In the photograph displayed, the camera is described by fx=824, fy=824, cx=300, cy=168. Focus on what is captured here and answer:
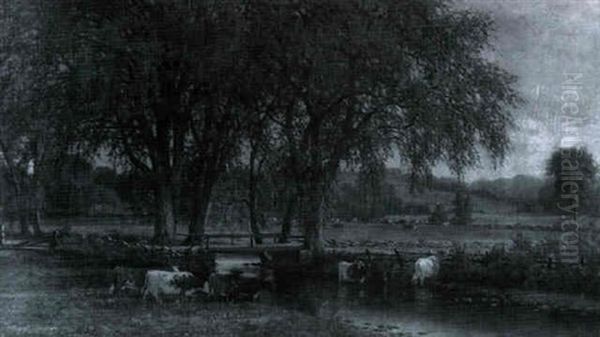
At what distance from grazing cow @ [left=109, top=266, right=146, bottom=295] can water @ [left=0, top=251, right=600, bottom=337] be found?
286 mm

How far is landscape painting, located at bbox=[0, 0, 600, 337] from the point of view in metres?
13.6

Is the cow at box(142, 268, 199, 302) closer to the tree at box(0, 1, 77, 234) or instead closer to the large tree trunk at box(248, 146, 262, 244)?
the large tree trunk at box(248, 146, 262, 244)

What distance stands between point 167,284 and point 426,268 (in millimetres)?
4787

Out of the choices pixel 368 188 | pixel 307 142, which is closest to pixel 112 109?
pixel 307 142

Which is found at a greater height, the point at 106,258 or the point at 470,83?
the point at 470,83

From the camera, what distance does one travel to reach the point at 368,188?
53.8 feet

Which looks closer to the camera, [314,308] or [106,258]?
[314,308]

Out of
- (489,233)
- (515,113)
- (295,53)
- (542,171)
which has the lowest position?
(489,233)

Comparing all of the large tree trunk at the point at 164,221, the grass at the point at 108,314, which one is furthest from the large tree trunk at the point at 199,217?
the grass at the point at 108,314

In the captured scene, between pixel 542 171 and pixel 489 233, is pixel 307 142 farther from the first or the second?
pixel 542 171

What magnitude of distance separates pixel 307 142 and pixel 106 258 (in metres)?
4.75

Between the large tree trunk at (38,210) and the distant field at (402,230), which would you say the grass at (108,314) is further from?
the distant field at (402,230)

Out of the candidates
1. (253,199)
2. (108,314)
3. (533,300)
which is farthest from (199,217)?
(533,300)

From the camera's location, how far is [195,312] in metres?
13.2
